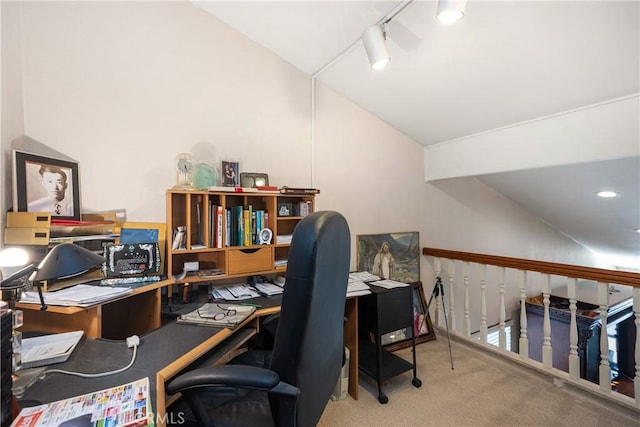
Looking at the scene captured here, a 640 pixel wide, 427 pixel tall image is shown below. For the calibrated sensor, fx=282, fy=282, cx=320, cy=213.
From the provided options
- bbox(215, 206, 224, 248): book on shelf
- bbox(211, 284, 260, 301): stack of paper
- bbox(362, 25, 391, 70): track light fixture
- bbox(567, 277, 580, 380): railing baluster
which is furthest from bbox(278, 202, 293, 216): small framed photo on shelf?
bbox(567, 277, 580, 380): railing baluster

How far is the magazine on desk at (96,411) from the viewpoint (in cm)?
66

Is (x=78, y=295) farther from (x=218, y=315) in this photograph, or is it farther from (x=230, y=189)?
(x=230, y=189)

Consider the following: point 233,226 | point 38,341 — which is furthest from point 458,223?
point 38,341

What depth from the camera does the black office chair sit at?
0.81 m

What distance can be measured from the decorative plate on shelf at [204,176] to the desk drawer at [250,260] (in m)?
0.51

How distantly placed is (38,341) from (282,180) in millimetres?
1639

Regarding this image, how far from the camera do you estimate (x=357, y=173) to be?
262 cm

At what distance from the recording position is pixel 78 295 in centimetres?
117

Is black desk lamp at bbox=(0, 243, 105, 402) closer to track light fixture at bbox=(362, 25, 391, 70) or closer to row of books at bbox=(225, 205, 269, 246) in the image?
row of books at bbox=(225, 205, 269, 246)

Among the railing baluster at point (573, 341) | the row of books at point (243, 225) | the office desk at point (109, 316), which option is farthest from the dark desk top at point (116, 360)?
the railing baluster at point (573, 341)

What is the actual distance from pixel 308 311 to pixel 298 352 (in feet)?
0.42

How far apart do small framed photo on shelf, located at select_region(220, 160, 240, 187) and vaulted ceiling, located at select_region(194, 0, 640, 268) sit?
3.27 ft

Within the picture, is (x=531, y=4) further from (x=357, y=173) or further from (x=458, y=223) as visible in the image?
(x=458, y=223)

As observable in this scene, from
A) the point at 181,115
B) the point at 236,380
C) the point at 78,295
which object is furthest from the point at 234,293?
the point at 181,115
